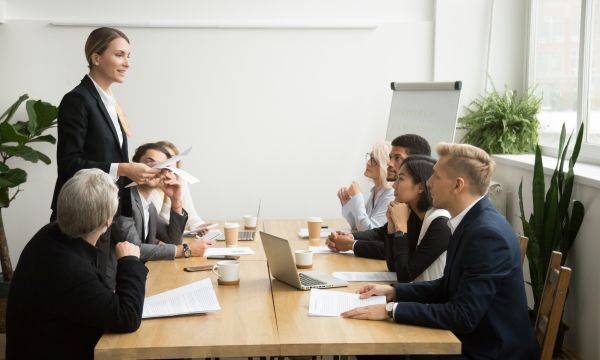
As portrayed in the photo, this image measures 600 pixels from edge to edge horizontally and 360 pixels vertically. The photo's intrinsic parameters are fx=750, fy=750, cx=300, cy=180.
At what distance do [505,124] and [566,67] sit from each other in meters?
0.61

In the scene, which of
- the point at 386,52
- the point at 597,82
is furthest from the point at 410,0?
the point at 597,82

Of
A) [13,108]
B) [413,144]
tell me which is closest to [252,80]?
[13,108]

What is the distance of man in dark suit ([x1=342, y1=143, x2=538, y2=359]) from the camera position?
241 cm

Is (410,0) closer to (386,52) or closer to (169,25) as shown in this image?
(386,52)

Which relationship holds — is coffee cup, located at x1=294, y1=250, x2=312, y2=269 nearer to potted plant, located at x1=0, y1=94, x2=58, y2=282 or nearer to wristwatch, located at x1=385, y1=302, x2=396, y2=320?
wristwatch, located at x1=385, y1=302, x2=396, y2=320

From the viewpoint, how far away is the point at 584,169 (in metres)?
4.12

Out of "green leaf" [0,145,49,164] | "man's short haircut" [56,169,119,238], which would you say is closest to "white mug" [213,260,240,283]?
"man's short haircut" [56,169,119,238]

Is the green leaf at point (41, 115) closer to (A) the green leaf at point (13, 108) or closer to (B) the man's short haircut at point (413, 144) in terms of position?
(A) the green leaf at point (13, 108)

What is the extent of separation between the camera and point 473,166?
2.66 m

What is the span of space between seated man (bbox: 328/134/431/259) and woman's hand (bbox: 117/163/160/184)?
925mm

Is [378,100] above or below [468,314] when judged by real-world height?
above

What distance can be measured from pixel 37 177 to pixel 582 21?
13.8 ft

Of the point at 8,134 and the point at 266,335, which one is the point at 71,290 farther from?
the point at 8,134

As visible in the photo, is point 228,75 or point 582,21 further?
point 228,75
